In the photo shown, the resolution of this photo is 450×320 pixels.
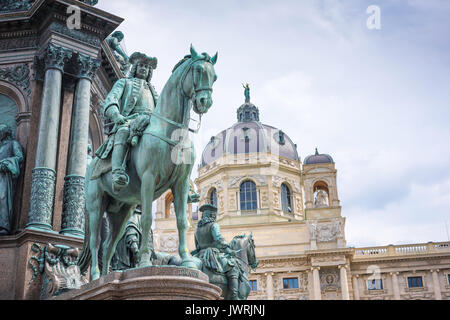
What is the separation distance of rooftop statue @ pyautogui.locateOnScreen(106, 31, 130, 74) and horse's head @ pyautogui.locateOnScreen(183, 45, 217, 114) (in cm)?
644

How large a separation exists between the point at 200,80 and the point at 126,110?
5.92 feet

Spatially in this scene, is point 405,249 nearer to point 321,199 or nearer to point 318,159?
point 321,199

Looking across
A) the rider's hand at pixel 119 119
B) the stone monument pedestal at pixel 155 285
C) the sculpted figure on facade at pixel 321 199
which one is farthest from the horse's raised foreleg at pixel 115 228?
the sculpted figure on facade at pixel 321 199

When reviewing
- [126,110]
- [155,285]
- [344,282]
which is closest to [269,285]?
[344,282]

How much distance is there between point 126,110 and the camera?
8516 millimetres

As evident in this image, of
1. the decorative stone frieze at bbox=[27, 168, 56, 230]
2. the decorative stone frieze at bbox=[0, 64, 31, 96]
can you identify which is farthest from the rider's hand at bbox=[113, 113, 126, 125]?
the decorative stone frieze at bbox=[0, 64, 31, 96]

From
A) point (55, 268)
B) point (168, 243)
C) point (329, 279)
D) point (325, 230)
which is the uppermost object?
point (325, 230)

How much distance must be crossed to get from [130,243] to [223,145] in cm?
6397

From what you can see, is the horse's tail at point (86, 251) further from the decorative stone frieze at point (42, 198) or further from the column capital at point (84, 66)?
the column capital at point (84, 66)

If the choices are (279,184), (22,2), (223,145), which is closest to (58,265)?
(22,2)

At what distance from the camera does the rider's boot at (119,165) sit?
7371 mm

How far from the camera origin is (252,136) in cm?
7519

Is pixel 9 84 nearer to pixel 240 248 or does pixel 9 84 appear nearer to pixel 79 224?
pixel 79 224

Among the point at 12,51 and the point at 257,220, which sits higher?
the point at 257,220
